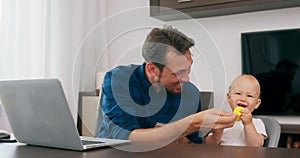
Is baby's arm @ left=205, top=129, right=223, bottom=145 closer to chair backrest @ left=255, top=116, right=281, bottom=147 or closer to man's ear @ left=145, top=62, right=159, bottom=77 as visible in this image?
chair backrest @ left=255, top=116, right=281, bottom=147

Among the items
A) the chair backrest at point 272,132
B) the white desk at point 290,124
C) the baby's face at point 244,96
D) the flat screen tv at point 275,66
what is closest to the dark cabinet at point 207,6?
the flat screen tv at point 275,66

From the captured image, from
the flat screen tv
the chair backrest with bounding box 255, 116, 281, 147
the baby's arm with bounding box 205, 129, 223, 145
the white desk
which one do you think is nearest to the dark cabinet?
the flat screen tv

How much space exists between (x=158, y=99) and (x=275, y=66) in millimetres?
1686

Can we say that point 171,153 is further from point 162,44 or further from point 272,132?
point 272,132

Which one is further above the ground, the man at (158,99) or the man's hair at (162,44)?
the man's hair at (162,44)

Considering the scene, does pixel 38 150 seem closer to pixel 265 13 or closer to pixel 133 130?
pixel 133 130

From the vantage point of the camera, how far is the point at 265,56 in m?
2.83

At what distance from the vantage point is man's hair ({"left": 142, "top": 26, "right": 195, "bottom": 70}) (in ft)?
3.71

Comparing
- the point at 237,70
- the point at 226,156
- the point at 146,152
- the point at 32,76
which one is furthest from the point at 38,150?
the point at 237,70

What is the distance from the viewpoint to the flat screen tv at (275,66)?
2709mm

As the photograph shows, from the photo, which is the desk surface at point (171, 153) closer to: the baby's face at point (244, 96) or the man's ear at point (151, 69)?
the man's ear at point (151, 69)

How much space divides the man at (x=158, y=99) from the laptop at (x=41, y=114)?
0.55 feet

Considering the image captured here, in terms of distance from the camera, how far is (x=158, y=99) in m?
1.38

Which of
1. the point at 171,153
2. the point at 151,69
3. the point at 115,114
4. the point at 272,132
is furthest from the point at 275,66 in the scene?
the point at 171,153
